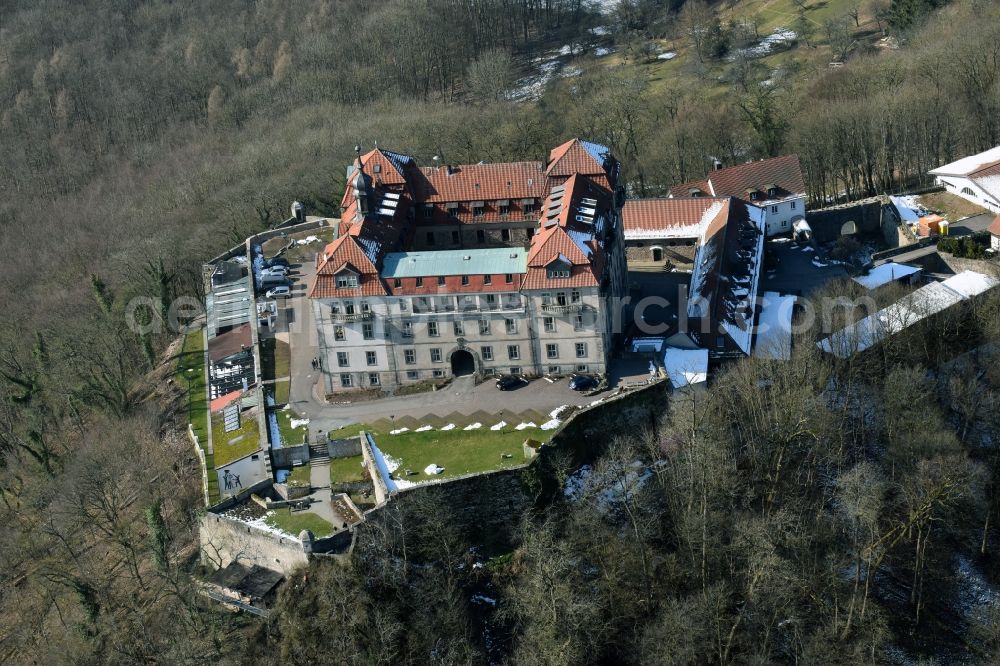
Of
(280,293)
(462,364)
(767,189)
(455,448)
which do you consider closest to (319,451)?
(455,448)

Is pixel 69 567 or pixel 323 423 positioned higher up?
pixel 323 423

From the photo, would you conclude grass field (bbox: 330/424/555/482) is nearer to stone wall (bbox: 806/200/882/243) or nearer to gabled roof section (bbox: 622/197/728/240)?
gabled roof section (bbox: 622/197/728/240)

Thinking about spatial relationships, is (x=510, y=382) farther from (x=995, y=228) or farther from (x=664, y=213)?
(x=995, y=228)

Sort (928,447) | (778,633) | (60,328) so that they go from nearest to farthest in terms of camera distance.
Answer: (778,633) < (928,447) < (60,328)

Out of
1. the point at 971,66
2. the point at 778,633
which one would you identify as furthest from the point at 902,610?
the point at 971,66

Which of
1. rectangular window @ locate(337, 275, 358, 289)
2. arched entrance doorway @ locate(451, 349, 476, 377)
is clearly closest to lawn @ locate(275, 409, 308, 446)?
rectangular window @ locate(337, 275, 358, 289)

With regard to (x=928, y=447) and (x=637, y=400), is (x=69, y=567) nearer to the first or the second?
(x=637, y=400)

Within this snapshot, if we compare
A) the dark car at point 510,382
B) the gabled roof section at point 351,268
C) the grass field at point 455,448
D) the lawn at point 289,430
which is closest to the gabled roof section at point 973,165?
the dark car at point 510,382
